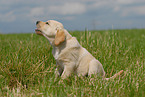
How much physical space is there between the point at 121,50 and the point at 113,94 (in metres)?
2.55

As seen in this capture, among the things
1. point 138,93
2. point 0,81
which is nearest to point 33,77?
point 0,81

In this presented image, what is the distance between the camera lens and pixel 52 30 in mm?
3080

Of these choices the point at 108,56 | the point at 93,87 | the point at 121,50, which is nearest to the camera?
the point at 93,87

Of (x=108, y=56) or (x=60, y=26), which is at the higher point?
(x=60, y=26)

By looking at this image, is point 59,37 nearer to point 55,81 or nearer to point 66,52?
point 66,52

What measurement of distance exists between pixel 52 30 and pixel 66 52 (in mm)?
438

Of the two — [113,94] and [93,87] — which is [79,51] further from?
[113,94]

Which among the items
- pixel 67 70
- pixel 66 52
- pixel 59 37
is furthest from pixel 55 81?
pixel 59 37

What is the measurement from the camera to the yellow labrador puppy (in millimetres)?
3070

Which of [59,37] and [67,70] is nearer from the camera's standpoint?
[59,37]

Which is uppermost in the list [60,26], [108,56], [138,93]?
[60,26]

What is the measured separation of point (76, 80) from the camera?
3.07 metres

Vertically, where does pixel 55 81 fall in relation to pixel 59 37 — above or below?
below

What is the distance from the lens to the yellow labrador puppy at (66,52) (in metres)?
3.07
